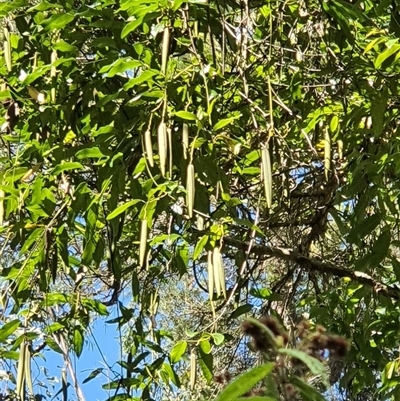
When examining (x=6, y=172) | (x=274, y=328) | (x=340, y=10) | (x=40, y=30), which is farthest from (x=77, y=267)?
(x=274, y=328)

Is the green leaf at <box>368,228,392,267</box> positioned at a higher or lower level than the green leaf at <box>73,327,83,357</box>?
lower

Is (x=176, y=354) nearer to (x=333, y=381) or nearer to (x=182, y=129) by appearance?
(x=182, y=129)

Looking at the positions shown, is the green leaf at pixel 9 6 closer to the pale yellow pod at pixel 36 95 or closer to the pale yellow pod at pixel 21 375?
the pale yellow pod at pixel 36 95

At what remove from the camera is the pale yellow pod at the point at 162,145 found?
1.58m

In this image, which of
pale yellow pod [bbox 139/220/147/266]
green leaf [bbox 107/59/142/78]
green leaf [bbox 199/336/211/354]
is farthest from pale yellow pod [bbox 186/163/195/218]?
green leaf [bbox 199/336/211/354]

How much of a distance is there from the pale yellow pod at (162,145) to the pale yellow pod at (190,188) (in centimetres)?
4

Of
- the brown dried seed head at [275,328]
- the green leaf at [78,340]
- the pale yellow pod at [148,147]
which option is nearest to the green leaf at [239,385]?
the brown dried seed head at [275,328]

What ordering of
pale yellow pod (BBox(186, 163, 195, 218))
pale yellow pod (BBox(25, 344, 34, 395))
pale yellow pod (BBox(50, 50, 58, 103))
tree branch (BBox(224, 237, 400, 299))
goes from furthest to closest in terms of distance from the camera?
tree branch (BBox(224, 237, 400, 299)) → pale yellow pod (BBox(50, 50, 58, 103)) → pale yellow pod (BBox(25, 344, 34, 395)) → pale yellow pod (BBox(186, 163, 195, 218))

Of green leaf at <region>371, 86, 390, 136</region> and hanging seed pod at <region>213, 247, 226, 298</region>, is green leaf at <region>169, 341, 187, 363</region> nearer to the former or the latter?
hanging seed pod at <region>213, 247, 226, 298</region>

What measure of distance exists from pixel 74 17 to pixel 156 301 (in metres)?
0.79

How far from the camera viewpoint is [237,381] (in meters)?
0.76

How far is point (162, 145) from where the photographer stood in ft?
5.23

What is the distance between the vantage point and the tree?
1748 mm

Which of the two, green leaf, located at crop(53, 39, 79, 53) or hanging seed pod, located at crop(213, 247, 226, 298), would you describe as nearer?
hanging seed pod, located at crop(213, 247, 226, 298)
